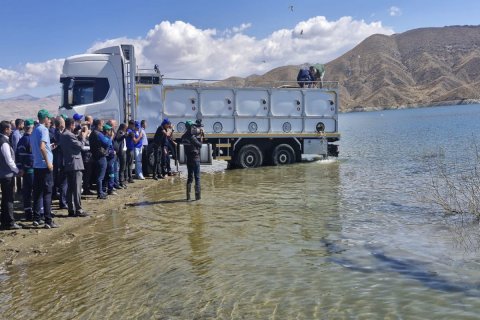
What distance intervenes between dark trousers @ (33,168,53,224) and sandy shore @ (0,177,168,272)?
262 mm

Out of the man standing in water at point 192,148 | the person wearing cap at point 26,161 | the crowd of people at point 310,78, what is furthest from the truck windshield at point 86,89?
the crowd of people at point 310,78

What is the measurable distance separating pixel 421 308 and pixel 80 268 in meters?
4.30

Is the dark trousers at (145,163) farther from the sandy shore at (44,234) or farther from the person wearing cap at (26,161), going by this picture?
the person wearing cap at (26,161)

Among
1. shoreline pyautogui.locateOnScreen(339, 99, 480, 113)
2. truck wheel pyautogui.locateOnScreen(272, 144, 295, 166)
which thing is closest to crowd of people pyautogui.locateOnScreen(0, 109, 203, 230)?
truck wheel pyautogui.locateOnScreen(272, 144, 295, 166)

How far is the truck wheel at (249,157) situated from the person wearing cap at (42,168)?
10344 mm

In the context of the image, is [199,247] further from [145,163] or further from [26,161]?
[145,163]

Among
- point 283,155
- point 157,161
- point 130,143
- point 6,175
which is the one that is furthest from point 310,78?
point 6,175

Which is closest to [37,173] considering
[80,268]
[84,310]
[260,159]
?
[80,268]

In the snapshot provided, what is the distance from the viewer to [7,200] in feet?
25.3

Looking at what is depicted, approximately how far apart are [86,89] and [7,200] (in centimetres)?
777

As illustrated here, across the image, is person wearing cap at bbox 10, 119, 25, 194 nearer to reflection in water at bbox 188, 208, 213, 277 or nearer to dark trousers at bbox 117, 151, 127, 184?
dark trousers at bbox 117, 151, 127, 184

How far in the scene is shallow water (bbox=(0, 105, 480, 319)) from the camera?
481 cm

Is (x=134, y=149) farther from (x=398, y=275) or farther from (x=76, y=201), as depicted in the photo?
(x=398, y=275)

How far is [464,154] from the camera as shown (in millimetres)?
19656
